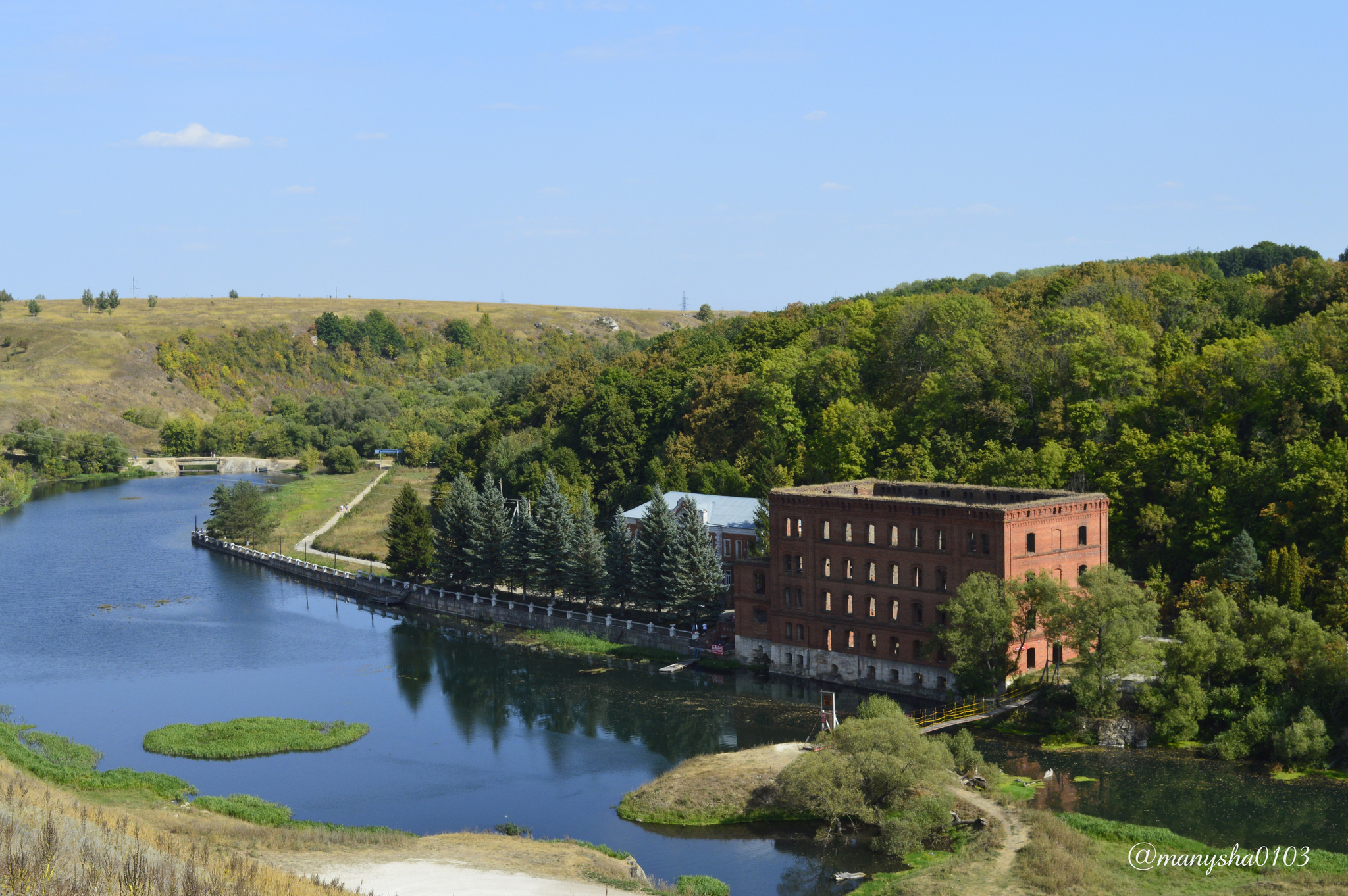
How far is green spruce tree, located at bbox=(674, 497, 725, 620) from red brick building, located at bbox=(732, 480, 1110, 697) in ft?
15.8

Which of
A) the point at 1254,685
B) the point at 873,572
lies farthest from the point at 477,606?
the point at 1254,685

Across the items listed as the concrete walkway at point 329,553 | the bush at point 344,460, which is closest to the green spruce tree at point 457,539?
the concrete walkway at point 329,553

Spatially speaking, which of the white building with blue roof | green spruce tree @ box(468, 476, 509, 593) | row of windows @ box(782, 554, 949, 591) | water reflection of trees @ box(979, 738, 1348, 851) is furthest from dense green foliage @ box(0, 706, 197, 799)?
green spruce tree @ box(468, 476, 509, 593)

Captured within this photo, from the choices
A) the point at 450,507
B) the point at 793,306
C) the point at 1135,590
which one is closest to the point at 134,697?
the point at 450,507

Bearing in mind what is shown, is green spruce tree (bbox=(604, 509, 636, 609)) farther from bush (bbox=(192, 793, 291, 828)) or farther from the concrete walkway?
bush (bbox=(192, 793, 291, 828))

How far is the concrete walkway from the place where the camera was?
4836 inches

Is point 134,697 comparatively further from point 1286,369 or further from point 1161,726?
point 1286,369

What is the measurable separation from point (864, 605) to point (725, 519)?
24410mm

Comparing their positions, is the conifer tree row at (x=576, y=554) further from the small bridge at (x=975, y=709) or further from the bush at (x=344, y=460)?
the bush at (x=344, y=460)

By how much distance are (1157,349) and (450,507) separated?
5348 centimetres

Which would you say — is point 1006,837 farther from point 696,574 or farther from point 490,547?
point 490,547

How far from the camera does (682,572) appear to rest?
8256 cm

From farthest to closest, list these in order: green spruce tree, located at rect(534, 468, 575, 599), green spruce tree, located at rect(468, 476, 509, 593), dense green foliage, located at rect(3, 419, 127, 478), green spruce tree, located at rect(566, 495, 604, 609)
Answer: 1. dense green foliage, located at rect(3, 419, 127, 478)
2. green spruce tree, located at rect(468, 476, 509, 593)
3. green spruce tree, located at rect(534, 468, 575, 599)
4. green spruce tree, located at rect(566, 495, 604, 609)

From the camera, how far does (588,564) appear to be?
90.9m
